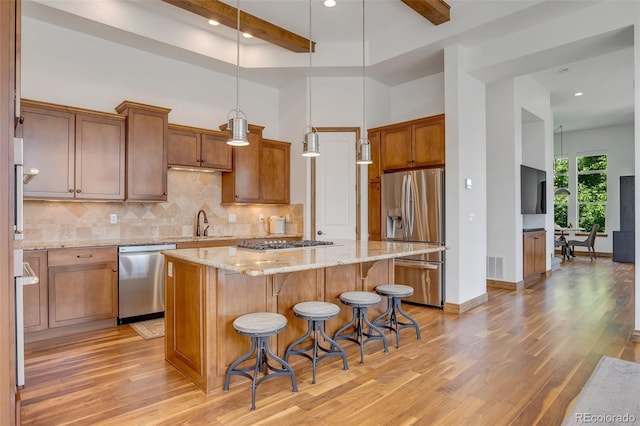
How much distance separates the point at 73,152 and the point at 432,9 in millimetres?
4083

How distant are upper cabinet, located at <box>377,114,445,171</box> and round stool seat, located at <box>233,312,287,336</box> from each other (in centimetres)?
317

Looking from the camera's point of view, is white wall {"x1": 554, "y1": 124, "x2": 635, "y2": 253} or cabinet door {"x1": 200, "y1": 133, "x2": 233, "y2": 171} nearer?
cabinet door {"x1": 200, "y1": 133, "x2": 233, "y2": 171}

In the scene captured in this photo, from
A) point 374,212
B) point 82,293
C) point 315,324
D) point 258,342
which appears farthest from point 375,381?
point 374,212

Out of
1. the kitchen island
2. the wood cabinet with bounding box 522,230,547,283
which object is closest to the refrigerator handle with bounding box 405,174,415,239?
the kitchen island

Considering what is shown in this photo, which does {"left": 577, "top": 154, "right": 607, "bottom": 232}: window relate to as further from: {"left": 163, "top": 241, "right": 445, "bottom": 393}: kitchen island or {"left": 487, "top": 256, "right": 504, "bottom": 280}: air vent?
{"left": 163, "top": 241, "right": 445, "bottom": 393}: kitchen island

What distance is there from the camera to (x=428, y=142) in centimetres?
481

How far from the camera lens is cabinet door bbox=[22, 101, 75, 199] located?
3623mm

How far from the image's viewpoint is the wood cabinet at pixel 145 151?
13.7ft

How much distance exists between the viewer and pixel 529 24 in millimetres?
4023

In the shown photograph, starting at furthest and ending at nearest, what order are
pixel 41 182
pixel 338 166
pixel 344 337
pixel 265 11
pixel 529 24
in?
pixel 338 166, pixel 265 11, pixel 529 24, pixel 41 182, pixel 344 337

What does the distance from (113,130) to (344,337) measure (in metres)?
3.31

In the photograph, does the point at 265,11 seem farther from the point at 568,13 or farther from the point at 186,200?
the point at 568,13

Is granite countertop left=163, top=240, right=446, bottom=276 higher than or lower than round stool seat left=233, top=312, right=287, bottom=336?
higher

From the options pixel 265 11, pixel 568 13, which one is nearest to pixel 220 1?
pixel 265 11
